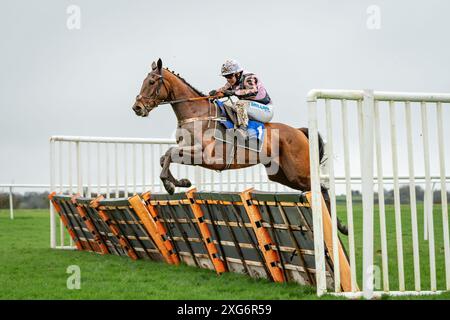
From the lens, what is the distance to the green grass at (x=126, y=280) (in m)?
7.74

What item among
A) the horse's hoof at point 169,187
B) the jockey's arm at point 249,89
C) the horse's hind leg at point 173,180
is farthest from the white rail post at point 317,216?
the jockey's arm at point 249,89

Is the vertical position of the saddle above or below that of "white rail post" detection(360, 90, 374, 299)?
above

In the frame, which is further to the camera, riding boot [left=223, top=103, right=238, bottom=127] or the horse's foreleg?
riding boot [left=223, top=103, right=238, bottom=127]

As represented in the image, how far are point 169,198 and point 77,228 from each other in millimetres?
4486

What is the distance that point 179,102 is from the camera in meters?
11.8

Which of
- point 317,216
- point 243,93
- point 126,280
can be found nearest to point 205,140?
point 243,93

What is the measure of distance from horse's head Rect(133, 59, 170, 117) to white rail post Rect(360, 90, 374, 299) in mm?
4844

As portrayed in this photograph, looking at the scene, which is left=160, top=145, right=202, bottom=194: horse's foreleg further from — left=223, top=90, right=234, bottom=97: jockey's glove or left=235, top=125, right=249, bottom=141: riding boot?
left=223, top=90, right=234, bottom=97: jockey's glove

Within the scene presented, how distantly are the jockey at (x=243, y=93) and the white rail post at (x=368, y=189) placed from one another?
459 cm

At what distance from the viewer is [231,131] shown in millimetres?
11672

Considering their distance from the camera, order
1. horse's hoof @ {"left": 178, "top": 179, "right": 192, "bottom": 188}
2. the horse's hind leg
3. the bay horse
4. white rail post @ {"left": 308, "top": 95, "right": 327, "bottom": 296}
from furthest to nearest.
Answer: the bay horse
horse's hoof @ {"left": 178, "top": 179, "right": 192, "bottom": 188}
the horse's hind leg
white rail post @ {"left": 308, "top": 95, "right": 327, "bottom": 296}

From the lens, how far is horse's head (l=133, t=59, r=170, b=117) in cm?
1138

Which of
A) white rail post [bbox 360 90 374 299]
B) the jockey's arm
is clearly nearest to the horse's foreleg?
the jockey's arm

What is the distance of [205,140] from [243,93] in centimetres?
75
